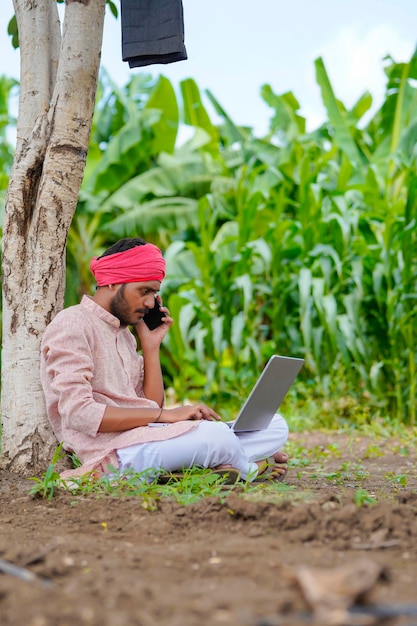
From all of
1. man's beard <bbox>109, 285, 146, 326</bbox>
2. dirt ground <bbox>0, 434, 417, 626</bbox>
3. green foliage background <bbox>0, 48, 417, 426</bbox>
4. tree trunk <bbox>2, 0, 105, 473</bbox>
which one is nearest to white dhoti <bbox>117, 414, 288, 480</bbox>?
dirt ground <bbox>0, 434, 417, 626</bbox>

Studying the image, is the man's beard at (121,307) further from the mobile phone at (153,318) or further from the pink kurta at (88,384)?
the mobile phone at (153,318)

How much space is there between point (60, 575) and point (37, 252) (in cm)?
211

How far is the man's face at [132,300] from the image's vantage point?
12.2 feet

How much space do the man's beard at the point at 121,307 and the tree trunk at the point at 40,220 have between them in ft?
1.09

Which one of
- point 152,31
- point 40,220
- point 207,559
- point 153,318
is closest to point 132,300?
point 153,318

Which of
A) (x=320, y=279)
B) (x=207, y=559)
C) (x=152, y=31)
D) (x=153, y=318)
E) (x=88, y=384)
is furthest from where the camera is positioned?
(x=320, y=279)

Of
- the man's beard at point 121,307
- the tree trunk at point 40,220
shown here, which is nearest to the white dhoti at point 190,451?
the tree trunk at point 40,220

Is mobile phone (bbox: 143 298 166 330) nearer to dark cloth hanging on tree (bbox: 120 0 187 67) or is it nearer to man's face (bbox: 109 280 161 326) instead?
man's face (bbox: 109 280 161 326)

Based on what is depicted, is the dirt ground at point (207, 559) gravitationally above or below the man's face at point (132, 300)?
below

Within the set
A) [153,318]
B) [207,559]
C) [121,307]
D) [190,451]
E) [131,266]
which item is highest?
[131,266]

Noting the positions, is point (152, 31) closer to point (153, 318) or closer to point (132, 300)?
point (132, 300)

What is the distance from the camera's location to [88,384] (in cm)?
348

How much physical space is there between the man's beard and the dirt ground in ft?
2.93

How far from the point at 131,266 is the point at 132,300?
0.16 meters
